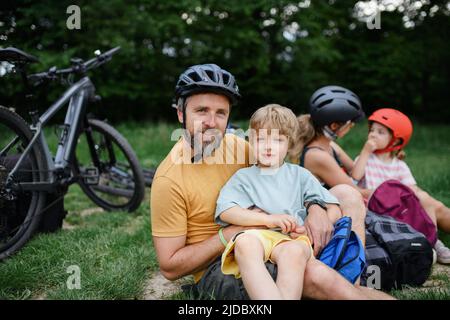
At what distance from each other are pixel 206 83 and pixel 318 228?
0.94 m

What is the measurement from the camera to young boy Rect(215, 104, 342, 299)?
189 centimetres

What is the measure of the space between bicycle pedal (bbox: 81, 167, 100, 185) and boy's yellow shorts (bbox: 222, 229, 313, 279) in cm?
256

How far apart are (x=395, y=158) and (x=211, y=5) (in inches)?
385

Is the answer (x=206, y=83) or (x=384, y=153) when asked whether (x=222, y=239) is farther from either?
(x=384, y=153)

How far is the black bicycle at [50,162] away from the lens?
313 centimetres

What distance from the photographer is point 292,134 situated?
2379 millimetres

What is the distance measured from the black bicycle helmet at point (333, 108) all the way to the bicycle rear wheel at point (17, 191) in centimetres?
220

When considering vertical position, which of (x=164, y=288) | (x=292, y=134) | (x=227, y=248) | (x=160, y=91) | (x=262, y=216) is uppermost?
(x=160, y=91)

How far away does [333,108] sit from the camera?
3346 millimetres

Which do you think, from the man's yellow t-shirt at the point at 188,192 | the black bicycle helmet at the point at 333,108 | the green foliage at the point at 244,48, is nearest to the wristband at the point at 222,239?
the man's yellow t-shirt at the point at 188,192

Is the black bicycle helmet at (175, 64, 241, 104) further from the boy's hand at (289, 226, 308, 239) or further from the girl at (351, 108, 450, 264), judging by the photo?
the girl at (351, 108, 450, 264)

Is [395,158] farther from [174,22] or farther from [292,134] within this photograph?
[174,22]

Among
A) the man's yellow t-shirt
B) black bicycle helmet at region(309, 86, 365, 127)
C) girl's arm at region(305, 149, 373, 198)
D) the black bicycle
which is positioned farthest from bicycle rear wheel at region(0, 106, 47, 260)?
black bicycle helmet at region(309, 86, 365, 127)
